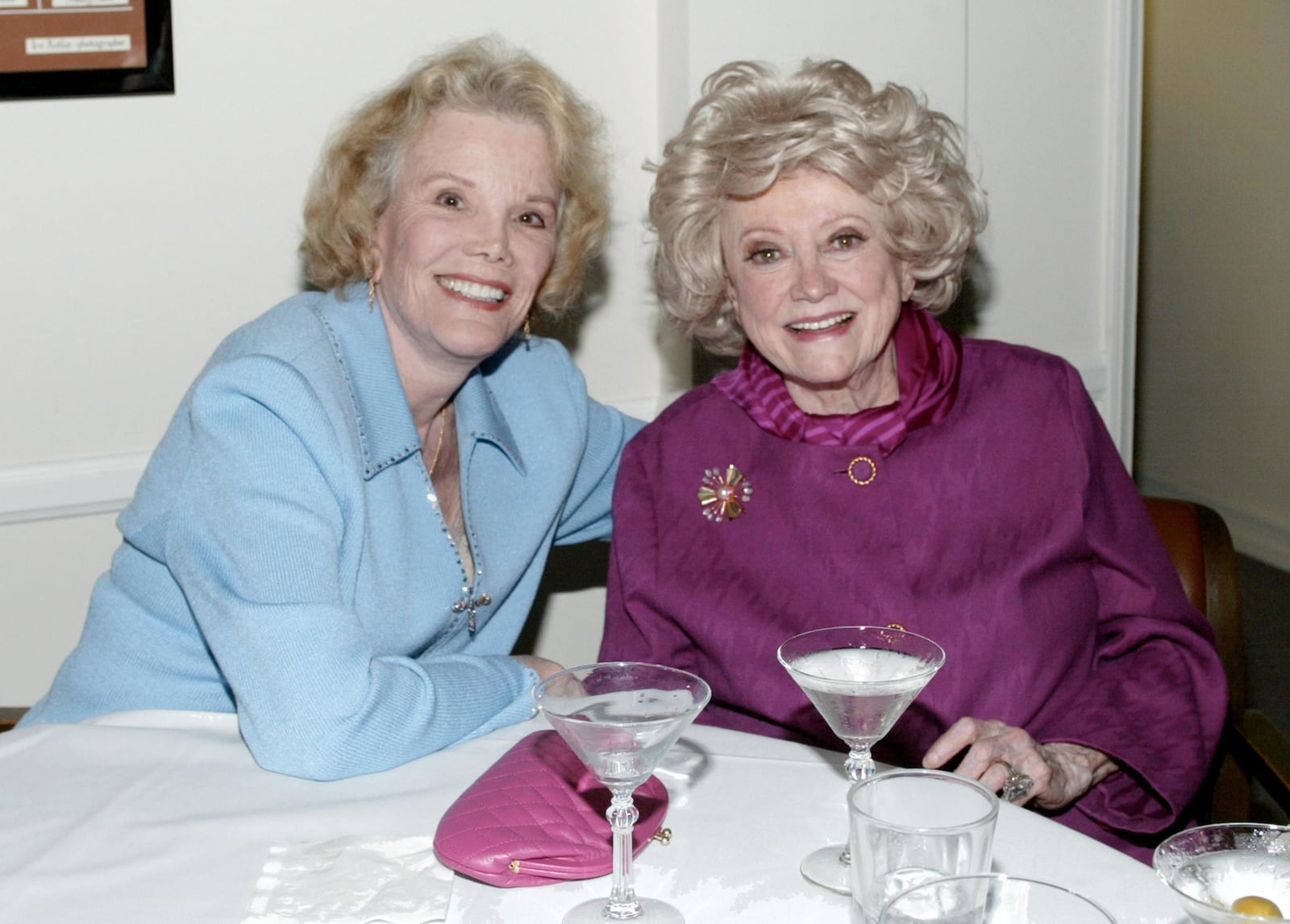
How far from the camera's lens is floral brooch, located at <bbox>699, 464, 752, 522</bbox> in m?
2.27

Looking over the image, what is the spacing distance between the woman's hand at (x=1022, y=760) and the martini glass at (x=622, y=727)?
48 centimetres

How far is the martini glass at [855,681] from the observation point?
139 centimetres

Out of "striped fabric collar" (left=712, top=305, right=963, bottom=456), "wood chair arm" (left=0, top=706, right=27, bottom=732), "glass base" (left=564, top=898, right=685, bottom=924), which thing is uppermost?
"striped fabric collar" (left=712, top=305, right=963, bottom=456)

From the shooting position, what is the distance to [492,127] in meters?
2.24

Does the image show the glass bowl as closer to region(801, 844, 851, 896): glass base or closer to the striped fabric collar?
region(801, 844, 851, 896): glass base

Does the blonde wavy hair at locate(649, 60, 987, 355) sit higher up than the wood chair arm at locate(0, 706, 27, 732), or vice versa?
the blonde wavy hair at locate(649, 60, 987, 355)

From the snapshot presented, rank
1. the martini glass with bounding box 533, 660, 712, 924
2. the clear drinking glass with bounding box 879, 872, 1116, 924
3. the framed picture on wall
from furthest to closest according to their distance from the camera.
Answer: the framed picture on wall, the martini glass with bounding box 533, 660, 712, 924, the clear drinking glass with bounding box 879, 872, 1116, 924

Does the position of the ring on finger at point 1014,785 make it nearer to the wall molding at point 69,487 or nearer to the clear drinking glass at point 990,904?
the clear drinking glass at point 990,904

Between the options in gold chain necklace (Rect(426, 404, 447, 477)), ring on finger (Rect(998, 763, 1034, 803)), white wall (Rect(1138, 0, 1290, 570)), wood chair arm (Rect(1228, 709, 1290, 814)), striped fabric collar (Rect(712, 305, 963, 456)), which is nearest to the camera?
ring on finger (Rect(998, 763, 1034, 803))

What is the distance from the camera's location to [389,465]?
2.11 m

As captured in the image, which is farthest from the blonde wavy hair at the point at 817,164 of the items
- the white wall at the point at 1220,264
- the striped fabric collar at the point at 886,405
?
the white wall at the point at 1220,264

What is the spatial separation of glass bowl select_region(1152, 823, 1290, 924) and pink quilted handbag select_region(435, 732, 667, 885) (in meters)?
0.57

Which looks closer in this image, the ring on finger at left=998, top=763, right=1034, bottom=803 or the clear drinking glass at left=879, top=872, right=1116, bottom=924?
the clear drinking glass at left=879, top=872, right=1116, bottom=924

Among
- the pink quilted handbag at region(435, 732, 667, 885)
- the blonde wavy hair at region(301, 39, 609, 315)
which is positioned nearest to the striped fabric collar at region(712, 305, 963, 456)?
the blonde wavy hair at region(301, 39, 609, 315)
